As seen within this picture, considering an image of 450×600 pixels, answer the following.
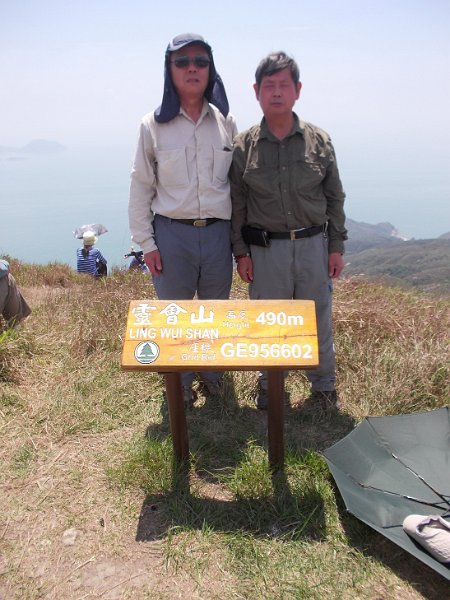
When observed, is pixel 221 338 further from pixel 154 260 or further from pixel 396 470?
pixel 396 470

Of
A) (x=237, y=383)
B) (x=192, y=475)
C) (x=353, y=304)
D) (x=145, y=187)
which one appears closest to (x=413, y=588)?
(x=192, y=475)

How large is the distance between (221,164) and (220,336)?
1296mm

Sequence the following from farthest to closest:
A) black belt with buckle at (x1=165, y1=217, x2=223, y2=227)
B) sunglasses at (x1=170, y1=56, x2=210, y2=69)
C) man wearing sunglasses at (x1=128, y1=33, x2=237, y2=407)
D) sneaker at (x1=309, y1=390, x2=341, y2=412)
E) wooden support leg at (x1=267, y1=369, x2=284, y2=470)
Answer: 1. sneaker at (x1=309, y1=390, x2=341, y2=412)
2. black belt with buckle at (x1=165, y1=217, x2=223, y2=227)
3. man wearing sunglasses at (x1=128, y1=33, x2=237, y2=407)
4. sunglasses at (x1=170, y1=56, x2=210, y2=69)
5. wooden support leg at (x1=267, y1=369, x2=284, y2=470)

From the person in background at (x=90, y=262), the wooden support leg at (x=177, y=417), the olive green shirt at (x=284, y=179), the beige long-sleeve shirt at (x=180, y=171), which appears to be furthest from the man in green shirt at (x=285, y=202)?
the person in background at (x=90, y=262)

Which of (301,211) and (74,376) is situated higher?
(301,211)

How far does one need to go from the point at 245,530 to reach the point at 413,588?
2.77 feet

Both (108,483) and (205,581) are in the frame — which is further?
(108,483)

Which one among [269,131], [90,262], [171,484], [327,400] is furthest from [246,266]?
[90,262]

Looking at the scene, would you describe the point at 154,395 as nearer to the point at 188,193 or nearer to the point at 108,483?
the point at 108,483

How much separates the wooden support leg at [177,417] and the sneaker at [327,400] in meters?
1.17

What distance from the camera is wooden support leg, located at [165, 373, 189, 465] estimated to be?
2.75 metres

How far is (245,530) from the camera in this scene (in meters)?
2.54

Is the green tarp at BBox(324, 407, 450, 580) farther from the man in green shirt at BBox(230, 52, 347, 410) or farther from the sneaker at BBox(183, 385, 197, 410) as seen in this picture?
the sneaker at BBox(183, 385, 197, 410)

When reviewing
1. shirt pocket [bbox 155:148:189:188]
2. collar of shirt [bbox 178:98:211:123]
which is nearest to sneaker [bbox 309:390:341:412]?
shirt pocket [bbox 155:148:189:188]
